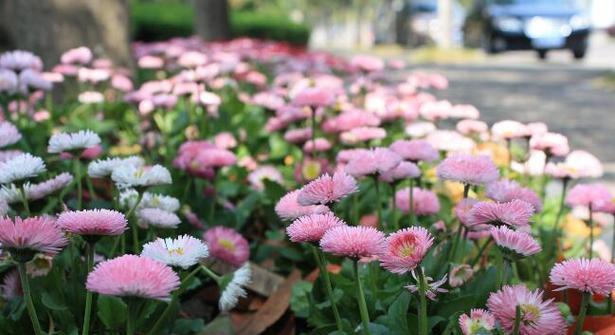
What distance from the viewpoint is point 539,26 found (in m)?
15.3

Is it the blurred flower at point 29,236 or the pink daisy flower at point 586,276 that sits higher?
the blurred flower at point 29,236

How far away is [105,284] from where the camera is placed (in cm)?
89

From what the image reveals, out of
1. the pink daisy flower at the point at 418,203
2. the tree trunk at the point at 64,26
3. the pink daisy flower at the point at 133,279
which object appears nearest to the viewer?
the pink daisy flower at the point at 133,279

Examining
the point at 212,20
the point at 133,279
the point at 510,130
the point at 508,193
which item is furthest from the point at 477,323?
the point at 212,20

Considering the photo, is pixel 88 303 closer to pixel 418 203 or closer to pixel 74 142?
pixel 74 142

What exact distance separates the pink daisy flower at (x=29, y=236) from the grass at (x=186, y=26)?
447 inches

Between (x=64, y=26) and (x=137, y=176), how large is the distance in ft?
9.65

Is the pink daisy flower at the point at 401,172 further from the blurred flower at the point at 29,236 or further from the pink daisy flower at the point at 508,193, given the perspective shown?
the blurred flower at the point at 29,236


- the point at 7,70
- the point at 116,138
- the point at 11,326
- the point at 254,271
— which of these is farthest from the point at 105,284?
the point at 116,138

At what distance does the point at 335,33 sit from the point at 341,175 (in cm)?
7999

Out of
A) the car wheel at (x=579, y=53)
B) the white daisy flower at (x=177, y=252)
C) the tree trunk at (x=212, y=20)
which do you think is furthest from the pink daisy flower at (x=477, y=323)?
the car wheel at (x=579, y=53)

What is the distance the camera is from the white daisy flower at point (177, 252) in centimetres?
106

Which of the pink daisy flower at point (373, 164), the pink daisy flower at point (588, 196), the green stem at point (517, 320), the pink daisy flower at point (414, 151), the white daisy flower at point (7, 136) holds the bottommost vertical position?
the pink daisy flower at point (588, 196)

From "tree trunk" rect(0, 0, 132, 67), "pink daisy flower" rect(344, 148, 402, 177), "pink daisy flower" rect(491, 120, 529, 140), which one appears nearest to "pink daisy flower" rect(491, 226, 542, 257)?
"pink daisy flower" rect(344, 148, 402, 177)
